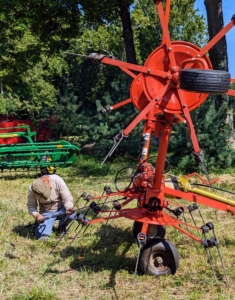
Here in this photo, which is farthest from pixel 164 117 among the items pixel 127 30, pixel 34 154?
pixel 127 30

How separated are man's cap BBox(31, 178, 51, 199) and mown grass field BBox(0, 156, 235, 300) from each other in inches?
23.0

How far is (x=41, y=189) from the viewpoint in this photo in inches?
223

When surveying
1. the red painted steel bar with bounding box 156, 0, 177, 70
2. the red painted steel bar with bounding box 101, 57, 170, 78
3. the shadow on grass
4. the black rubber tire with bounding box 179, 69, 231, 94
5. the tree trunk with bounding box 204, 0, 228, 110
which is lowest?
the shadow on grass

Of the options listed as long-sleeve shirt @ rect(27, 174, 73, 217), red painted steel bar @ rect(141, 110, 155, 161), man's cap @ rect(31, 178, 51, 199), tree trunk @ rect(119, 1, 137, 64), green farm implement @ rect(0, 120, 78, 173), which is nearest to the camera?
red painted steel bar @ rect(141, 110, 155, 161)

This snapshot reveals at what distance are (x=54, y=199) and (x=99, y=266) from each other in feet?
4.76

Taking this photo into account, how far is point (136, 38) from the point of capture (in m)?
27.4

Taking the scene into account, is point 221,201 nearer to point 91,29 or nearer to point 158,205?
point 158,205

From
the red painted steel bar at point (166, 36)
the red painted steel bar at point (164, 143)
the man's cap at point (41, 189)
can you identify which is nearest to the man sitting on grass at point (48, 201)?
the man's cap at point (41, 189)

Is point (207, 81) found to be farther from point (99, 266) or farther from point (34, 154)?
point (34, 154)

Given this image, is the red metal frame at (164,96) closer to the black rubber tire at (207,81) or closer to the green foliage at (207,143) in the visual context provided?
the black rubber tire at (207,81)

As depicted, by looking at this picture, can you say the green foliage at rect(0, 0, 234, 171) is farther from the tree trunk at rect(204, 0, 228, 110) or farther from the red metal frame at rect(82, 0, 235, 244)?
the red metal frame at rect(82, 0, 235, 244)

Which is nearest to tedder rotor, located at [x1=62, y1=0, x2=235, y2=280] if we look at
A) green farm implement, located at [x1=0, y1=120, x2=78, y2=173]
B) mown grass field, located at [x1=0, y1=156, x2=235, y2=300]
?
mown grass field, located at [x1=0, y1=156, x2=235, y2=300]

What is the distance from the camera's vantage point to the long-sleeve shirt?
576 centimetres

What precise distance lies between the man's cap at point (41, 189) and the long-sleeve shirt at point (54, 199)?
0.09m
